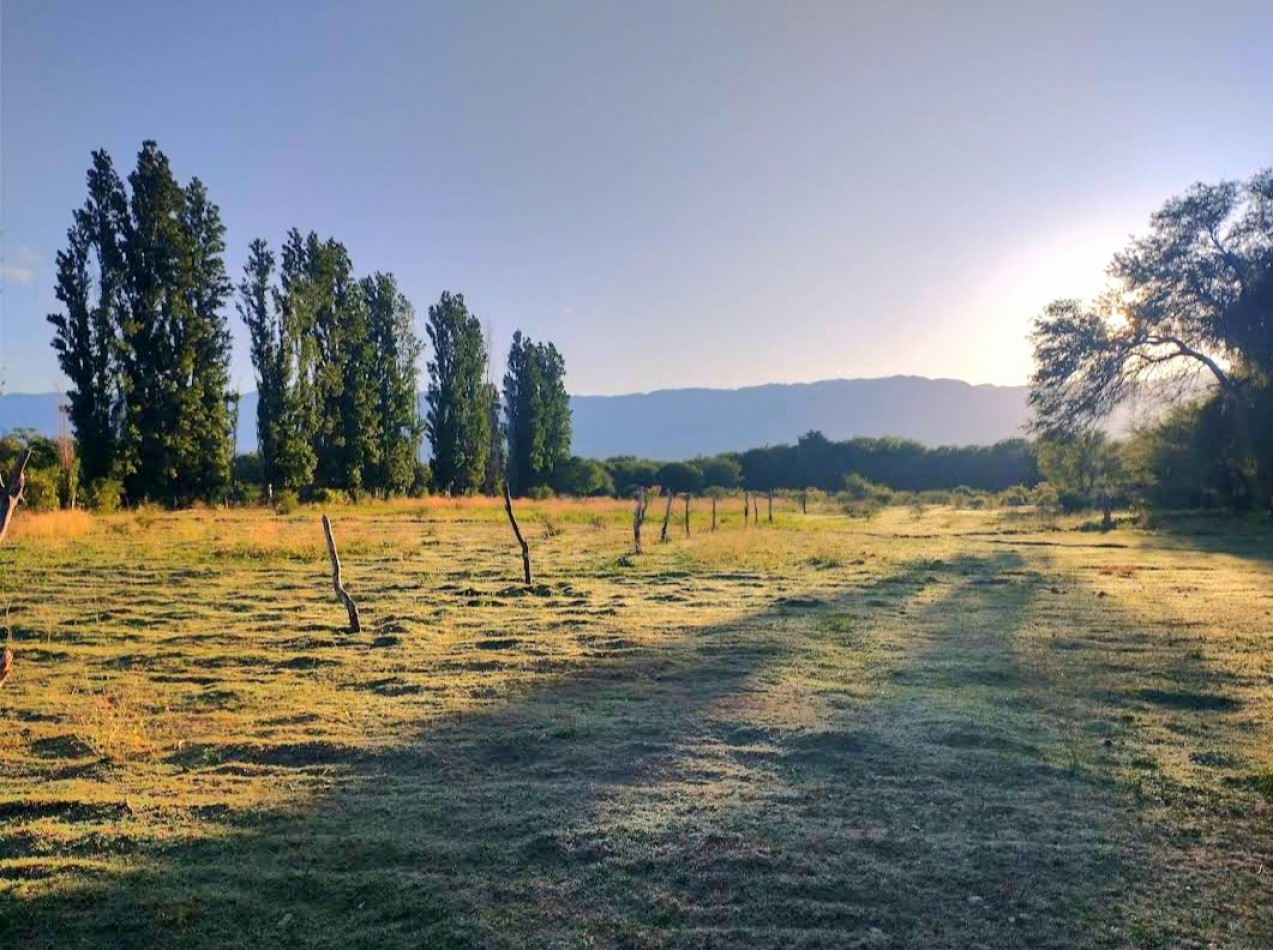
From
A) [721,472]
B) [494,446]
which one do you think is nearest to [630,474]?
[721,472]

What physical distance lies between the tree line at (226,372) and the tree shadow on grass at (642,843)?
25497mm

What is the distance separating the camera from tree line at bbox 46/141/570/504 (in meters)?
27.1

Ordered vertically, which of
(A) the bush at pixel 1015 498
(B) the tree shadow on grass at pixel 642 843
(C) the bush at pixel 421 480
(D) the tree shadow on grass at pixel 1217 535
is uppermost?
(C) the bush at pixel 421 480

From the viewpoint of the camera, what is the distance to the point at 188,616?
912cm

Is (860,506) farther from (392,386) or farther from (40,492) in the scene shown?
(40,492)

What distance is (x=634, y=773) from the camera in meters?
4.40

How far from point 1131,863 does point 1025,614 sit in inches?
267

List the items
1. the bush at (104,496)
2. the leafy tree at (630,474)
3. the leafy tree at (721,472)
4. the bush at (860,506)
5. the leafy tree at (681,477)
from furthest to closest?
the leafy tree at (721,472)
the leafy tree at (681,477)
the leafy tree at (630,474)
the bush at (860,506)
the bush at (104,496)

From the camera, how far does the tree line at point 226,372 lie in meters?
27.1

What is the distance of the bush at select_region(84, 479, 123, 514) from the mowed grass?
17.1 metres

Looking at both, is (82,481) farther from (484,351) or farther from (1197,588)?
(1197,588)

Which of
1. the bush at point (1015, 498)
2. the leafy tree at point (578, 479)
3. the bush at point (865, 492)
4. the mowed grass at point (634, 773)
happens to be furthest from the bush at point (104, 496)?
the bush at point (1015, 498)

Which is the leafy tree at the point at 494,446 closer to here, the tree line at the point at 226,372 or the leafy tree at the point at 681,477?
Result: the tree line at the point at 226,372

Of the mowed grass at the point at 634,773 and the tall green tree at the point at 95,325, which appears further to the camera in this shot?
the tall green tree at the point at 95,325
